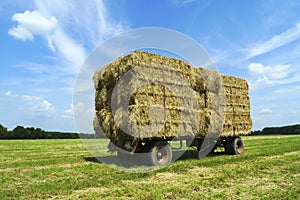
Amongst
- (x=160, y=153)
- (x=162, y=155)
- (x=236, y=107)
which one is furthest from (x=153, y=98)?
(x=236, y=107)

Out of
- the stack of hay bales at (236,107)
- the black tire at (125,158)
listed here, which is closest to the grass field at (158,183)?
the black tire at (125,158)

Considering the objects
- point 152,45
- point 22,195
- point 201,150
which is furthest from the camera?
point 201,150

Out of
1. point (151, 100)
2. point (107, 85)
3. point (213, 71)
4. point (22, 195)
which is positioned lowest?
point (22, 195)

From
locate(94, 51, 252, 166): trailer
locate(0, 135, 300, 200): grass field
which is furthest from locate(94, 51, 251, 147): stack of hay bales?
locate(0, 135, 300, 200): grass field

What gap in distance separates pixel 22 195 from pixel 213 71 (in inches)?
393

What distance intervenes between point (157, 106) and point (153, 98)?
1.09ft

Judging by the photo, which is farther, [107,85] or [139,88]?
[107,85]

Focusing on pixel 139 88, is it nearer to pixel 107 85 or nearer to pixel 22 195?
pixel 107 85

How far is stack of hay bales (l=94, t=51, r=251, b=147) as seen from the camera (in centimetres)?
1027

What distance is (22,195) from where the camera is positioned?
21.2 feet

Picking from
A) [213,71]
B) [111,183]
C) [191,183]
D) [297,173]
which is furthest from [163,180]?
[213,71]

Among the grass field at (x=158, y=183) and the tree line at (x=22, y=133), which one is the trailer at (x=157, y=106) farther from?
the tree line at (x=22, y=133)

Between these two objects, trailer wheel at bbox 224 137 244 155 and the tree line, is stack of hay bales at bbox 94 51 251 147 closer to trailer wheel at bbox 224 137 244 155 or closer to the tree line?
trailer wheel at bbox 224 137 244 155

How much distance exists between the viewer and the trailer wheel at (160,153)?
1057 centimetres
